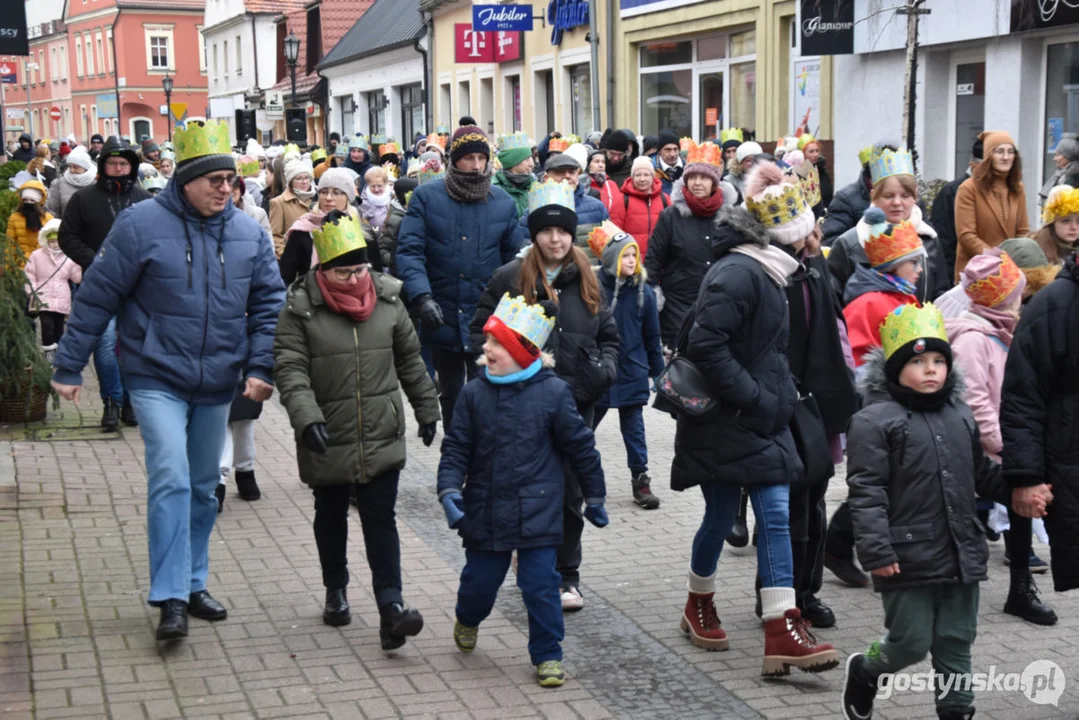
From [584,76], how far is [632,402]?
22046 millimetres

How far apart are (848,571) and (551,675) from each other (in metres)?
1.96

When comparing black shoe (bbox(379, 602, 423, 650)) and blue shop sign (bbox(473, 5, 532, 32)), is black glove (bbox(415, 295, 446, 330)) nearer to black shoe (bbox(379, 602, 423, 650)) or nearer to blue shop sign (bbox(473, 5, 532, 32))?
black shoe (bbox(379, 602, 423, 650))

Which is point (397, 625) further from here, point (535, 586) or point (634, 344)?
point (634, 344)

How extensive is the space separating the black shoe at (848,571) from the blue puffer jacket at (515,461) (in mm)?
1731

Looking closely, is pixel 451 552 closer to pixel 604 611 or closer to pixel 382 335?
pixel 604 611

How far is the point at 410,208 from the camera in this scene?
8359mm

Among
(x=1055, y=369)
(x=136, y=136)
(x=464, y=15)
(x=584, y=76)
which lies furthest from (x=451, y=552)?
(x=136, y=136)

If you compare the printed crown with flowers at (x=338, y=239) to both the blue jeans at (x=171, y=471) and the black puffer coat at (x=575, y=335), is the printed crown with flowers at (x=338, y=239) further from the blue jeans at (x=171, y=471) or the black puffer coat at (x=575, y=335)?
the black puffer coat at (x=575, y=335)

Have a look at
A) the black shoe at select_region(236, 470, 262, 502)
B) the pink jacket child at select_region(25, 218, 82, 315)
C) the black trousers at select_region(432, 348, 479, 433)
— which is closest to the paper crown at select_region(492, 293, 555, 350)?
the black trousers at select_region(432, 348, 479, 433)

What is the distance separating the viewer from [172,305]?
6.08 meters

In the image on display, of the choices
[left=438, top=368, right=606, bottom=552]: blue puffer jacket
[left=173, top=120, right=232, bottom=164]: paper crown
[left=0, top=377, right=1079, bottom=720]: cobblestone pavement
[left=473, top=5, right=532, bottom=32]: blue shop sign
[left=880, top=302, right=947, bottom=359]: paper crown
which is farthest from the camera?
[left=473, top=5, right=532, bottom=32]: blue shop sign

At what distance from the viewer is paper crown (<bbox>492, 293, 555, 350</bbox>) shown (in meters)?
5.72

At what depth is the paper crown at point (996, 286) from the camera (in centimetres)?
634

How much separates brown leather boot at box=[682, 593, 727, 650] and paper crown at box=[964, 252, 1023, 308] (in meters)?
1.74
